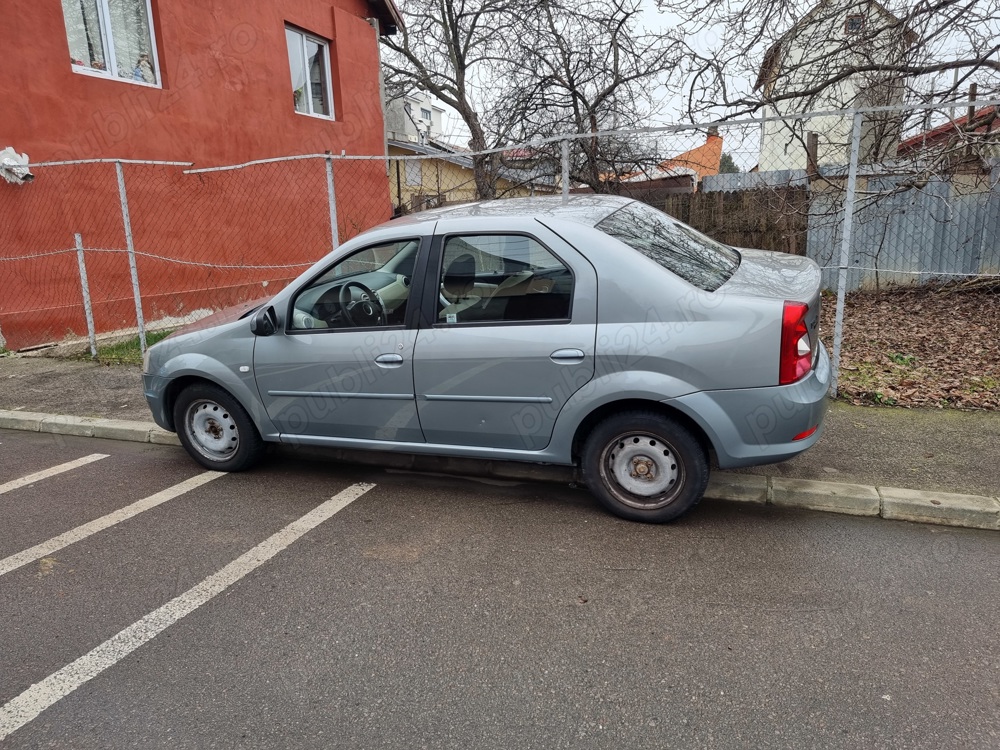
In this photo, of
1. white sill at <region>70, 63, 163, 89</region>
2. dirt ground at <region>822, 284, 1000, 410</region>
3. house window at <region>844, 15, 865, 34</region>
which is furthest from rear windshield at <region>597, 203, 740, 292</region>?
white sill at <region>70, 63, 163, 89</region>

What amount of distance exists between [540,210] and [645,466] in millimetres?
1589

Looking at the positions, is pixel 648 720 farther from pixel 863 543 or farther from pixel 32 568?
pixel 32 568

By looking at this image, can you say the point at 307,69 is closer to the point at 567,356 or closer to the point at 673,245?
the point at 673,245

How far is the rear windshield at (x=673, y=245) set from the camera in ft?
12.3

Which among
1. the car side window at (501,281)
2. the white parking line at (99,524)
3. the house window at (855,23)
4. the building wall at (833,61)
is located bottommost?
the white parking line at (99,524)

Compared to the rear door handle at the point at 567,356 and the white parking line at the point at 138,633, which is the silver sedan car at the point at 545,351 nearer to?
the rear door handle at the point at 567,356

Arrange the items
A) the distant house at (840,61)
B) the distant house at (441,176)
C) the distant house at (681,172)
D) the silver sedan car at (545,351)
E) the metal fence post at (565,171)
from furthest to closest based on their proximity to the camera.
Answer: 1. the distant house at (681,172)
2. the distant house at (441,176)
3. the distant house at (840,61)
4. the metal fence post at (565,171)
5. the silver sedan car at (545,351)

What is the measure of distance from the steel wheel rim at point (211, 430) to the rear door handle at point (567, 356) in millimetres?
2380

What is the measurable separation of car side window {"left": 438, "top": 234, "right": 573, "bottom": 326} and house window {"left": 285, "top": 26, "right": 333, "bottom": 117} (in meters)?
9.86

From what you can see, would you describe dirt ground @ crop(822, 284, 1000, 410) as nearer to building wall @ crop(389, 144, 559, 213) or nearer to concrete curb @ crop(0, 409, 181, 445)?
building wall @ crop(389, 144, 559, 213)

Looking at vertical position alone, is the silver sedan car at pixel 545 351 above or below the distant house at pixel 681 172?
below

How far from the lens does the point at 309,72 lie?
13.0 meters

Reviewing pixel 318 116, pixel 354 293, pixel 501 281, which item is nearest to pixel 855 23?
pixel 501 281

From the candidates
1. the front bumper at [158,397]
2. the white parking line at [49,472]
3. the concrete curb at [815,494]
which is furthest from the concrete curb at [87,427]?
the concrete curb at [815,494]
